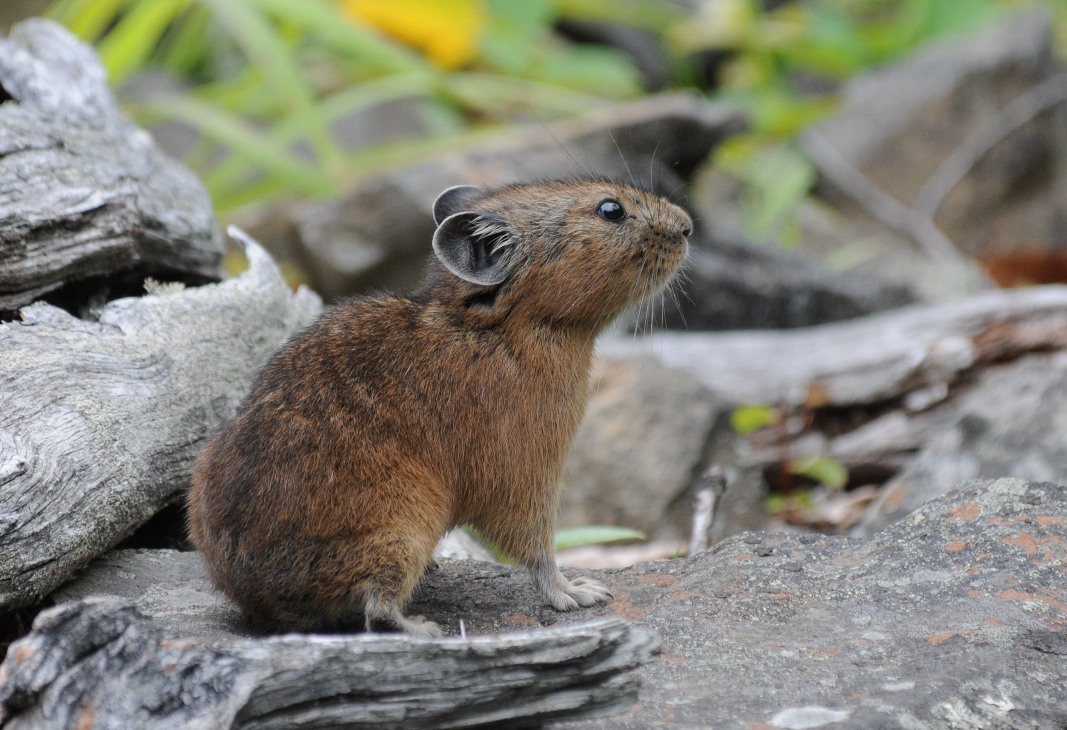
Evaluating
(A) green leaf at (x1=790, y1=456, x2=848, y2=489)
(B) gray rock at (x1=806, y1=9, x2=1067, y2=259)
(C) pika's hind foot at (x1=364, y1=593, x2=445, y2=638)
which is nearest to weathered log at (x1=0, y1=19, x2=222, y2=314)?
(C) pika's hind foot at (x1=364, y1=593, x2=445, y2=638)

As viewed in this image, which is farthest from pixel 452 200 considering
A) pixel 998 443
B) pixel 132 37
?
pixel 132 37

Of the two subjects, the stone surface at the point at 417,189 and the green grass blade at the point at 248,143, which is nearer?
the green grass blade at the point at 248,143

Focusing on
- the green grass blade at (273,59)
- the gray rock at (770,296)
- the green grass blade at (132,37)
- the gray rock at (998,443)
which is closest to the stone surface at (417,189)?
the green grass blade at (273,59)

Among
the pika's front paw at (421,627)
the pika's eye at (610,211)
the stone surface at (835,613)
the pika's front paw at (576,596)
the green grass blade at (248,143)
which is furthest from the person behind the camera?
the green grass blade at (248,143)

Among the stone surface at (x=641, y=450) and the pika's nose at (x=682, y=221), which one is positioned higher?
the pika's nose at (x=682, y=221)

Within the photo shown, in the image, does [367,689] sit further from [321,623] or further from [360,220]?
[360,220]

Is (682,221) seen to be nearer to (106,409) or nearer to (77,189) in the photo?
(106,409)

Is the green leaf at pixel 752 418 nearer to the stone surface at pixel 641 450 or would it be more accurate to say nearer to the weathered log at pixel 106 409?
the stone surface at pixel 641 450
